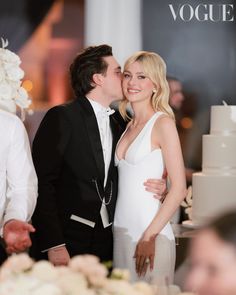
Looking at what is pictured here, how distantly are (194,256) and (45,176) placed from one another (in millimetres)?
2116

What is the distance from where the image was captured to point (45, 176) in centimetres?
331

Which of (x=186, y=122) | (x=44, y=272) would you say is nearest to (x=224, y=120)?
(x=186, y=122)

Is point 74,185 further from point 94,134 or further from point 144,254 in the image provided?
point 144,254

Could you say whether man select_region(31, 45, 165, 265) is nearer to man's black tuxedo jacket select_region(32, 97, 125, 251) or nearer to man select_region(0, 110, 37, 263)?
man's black tuxedo jacket select_region(32, 97, 125, 251)

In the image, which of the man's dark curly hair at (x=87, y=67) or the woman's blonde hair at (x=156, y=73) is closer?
the woman's blonde hair at (x=156, y=73)

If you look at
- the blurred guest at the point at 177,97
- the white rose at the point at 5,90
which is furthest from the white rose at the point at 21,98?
the blurred guest at the point at 177,97

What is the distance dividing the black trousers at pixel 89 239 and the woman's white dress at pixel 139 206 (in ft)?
0.30

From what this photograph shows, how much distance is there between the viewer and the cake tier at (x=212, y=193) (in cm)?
429

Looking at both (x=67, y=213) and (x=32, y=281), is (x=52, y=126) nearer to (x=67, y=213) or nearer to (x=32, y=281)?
(x=67, y=213)

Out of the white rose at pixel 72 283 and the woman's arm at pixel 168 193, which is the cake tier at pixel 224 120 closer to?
the woman's arm at pixel 168 193

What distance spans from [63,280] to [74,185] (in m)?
2.03

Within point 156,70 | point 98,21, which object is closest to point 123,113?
point 156,70

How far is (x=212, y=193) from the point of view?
14.2 feet

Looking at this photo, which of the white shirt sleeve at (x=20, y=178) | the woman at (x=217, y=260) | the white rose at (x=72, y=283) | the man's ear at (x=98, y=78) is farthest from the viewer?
the man's ear at (x=98, y=78)
